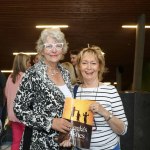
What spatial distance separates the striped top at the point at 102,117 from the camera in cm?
277

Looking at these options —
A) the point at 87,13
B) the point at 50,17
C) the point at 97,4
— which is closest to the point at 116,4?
the point at 97,4

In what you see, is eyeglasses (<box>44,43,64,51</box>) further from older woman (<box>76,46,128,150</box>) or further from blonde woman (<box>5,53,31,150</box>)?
blonde woman (<box>5,53,31,150</box>)

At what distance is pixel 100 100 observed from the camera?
2.78m

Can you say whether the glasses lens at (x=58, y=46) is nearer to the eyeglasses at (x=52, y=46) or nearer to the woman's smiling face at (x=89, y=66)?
the eyeglasses at (x=52, y=46)

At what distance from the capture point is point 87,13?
14.3 m

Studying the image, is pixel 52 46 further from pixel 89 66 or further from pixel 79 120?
pixel 79 120

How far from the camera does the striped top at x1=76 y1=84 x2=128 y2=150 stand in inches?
109

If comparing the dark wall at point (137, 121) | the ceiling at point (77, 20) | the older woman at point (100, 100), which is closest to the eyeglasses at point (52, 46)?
the older woman at point (100, 100)

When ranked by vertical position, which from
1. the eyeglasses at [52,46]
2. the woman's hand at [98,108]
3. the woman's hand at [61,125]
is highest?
the eyeglasses at [52,46]

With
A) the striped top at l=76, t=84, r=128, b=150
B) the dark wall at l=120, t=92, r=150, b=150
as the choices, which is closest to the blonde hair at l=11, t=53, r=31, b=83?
the dark wall at l=120, t=92, r=150, b=150

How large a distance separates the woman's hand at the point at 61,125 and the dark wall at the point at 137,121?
3668 mm

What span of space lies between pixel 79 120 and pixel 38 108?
306mm

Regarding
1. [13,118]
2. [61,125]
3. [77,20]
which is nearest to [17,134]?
[13,118]

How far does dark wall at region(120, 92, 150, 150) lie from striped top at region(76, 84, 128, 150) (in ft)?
11.3
